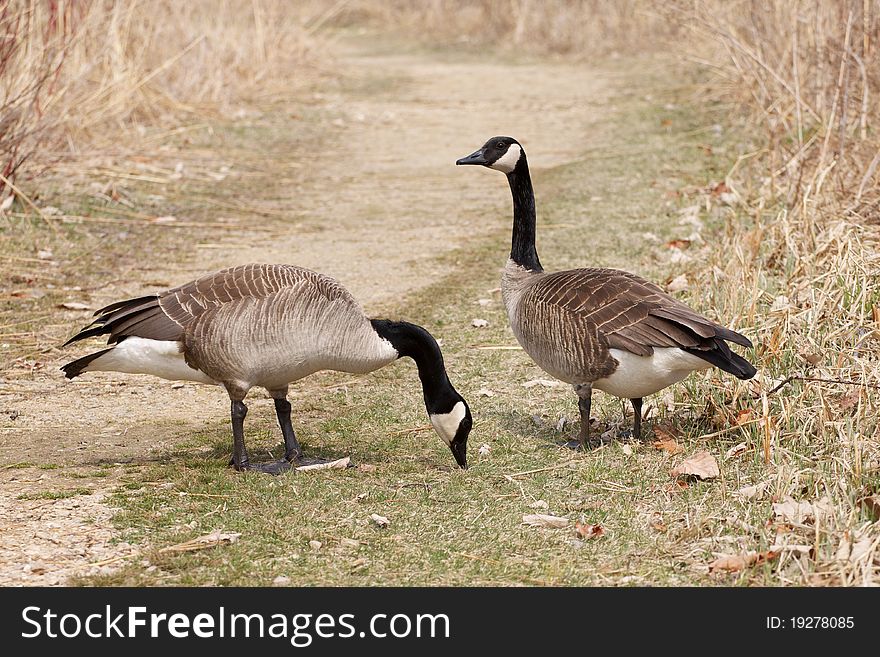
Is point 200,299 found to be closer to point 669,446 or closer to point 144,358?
point 144,358

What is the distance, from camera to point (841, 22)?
27.3 feet

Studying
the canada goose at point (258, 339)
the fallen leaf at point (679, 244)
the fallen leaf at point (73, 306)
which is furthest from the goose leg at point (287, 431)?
the fallen leaf at point (679, 244)

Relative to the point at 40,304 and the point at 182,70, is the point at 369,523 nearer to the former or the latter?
the point at 40,304

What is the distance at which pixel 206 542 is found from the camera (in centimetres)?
430

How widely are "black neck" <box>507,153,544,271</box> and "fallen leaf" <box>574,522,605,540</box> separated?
1.67 metres

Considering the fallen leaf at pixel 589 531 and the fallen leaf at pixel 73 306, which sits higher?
the fallen leaf at pixel 589 531

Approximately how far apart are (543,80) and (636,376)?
13.7 m

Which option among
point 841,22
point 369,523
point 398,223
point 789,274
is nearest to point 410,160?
point 398,223

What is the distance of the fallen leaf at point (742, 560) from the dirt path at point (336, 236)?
2237mm

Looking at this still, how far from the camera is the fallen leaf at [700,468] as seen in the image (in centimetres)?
473

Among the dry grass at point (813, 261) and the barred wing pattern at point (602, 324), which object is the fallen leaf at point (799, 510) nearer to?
the dry grass at point (813, 261)

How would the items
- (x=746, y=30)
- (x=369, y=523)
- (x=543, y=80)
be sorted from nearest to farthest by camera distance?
(x=369, y=523)
(x=746, y=30)
(x=543, y=80)

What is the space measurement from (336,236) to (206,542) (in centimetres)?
545

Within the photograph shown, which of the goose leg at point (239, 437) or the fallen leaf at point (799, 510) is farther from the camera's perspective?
the goose leg at point (239, 437)
